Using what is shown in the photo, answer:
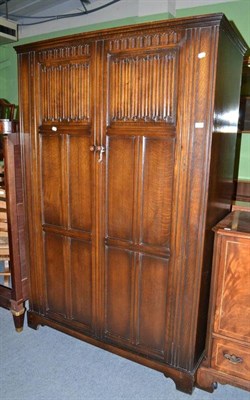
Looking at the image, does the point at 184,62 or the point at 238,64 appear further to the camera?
the point at 238,64

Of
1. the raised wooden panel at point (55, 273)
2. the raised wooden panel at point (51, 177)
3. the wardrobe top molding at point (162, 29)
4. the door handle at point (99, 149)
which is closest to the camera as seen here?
the wardrobe top molding at point (162, 29)

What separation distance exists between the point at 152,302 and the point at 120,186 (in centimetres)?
68

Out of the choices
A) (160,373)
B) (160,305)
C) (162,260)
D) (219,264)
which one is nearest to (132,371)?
(160,373)

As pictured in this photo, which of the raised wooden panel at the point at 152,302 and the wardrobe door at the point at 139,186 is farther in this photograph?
the raised wooden panel at the point at 152,302

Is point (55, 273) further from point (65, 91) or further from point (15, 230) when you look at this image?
point (65, 91)

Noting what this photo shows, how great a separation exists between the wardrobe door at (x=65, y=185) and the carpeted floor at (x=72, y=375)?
0.63 ft

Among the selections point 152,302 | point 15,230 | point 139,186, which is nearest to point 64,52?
point 139,186

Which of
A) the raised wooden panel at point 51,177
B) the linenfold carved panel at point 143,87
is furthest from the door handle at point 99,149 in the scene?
the raised wooden panel at point 51,177

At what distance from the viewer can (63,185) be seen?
1.90 meters

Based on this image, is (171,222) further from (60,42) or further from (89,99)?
(60,42)

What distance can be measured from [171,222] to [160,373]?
98cm

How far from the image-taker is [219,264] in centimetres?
158

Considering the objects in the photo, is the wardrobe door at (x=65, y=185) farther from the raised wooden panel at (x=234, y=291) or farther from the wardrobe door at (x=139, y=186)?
the raised wooden panel at (x=234, y=291)

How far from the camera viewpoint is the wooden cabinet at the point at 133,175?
4.80 feet
